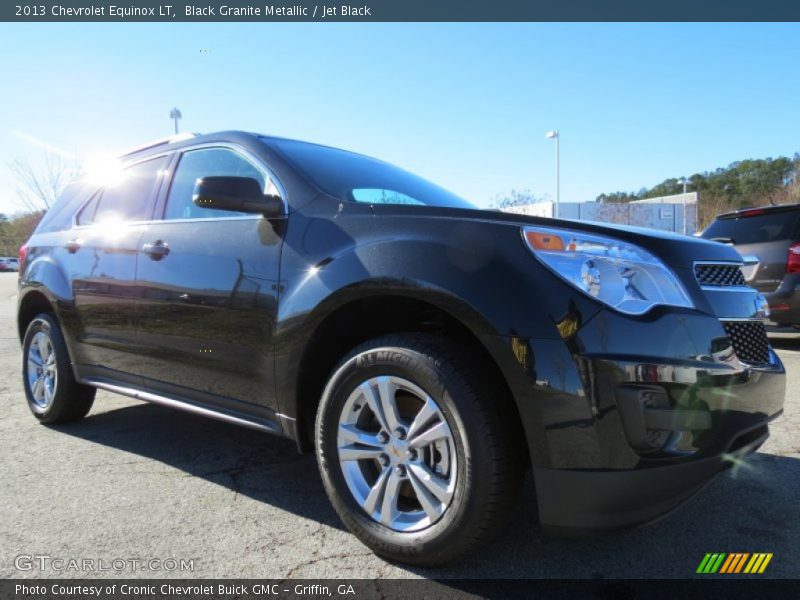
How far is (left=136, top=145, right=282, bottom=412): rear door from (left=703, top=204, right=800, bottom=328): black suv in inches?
205

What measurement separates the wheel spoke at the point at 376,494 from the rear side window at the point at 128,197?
218 centimetres

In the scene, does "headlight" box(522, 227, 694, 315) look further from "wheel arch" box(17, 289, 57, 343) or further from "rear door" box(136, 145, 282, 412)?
"wheel arch" box(17, 289, 57, 343)

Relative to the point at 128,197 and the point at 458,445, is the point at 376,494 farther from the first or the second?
the point at 128,197

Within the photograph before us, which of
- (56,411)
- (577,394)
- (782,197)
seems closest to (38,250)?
(56,411)

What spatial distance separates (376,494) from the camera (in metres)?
2.21

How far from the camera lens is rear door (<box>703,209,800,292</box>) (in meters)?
6.24

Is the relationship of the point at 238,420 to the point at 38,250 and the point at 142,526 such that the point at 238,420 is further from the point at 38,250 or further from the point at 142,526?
the point at 38,250

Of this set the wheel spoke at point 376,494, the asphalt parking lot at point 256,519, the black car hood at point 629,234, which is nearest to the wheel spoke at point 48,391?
the asphalt parking lot at point 256,519

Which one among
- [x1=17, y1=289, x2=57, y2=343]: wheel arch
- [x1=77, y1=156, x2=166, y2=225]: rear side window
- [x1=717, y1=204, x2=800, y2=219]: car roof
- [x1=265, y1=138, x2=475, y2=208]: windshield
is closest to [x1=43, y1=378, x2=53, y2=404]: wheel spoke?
[x1=17, y1=289, x2=57, y2=343]: wheel arch

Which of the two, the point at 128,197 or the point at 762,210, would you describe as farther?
the point at 762,210

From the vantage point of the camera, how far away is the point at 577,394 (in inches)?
70.7

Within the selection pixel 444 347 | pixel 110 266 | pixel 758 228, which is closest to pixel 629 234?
pixel 444 347

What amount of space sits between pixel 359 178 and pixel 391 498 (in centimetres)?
168

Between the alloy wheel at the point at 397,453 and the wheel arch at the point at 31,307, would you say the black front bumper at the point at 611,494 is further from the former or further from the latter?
the wheel arch at the point at 31,307
